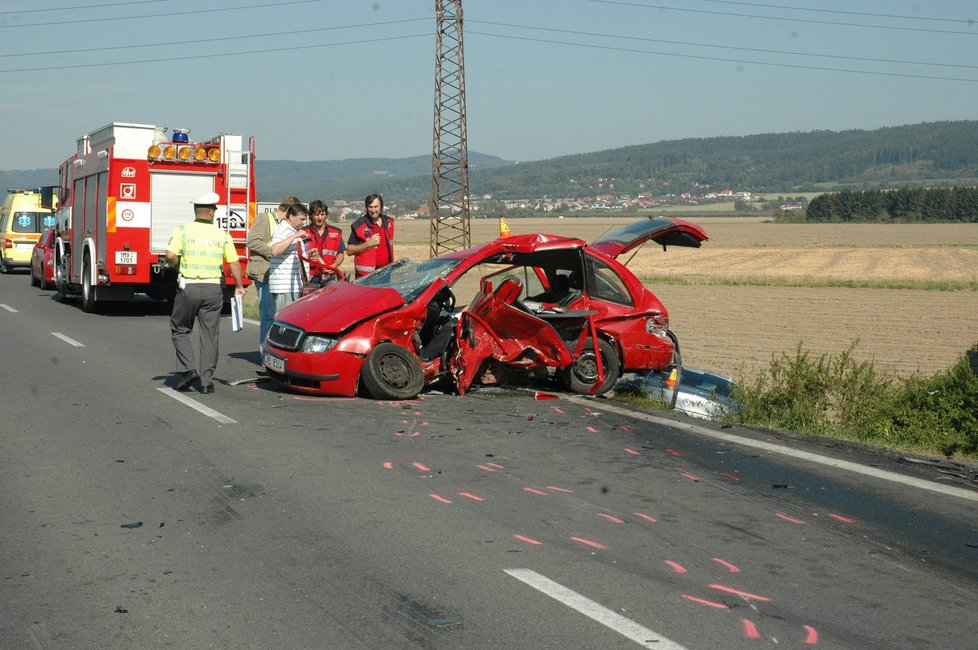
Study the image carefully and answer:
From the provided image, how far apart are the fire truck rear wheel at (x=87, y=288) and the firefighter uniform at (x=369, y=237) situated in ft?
31.0

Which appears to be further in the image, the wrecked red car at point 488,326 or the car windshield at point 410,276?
the car windshield at point 410,276

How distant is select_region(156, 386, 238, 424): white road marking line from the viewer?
944 cm

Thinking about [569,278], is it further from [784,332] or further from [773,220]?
[773,220]

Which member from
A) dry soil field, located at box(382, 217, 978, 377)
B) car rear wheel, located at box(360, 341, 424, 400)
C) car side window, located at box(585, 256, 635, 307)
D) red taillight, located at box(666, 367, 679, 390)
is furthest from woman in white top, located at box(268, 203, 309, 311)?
dry soil field, located at box(382, 217, 978, 377)

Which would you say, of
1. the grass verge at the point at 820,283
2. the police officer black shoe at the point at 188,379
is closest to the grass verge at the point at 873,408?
the police officer black shoe at the point at 188,379

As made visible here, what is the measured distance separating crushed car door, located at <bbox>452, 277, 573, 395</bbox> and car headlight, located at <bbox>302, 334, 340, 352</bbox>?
115cm

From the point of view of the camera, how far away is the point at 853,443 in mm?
8797

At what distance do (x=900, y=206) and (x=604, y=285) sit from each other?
125431mm

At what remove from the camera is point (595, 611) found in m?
4.80

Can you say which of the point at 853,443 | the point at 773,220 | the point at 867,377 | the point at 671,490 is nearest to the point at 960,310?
the point at 867,377

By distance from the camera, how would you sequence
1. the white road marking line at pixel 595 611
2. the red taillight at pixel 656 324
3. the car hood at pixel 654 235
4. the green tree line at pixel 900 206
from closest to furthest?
the white road marking line at pixel 595 611 < the red taillight at pixel 656 324 < the car hood at pixel 654 235 < the green tree line at pixel 900 206

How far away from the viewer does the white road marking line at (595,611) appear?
4457 millimetres

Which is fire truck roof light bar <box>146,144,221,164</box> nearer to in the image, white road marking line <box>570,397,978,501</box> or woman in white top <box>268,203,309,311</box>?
woman in white top <box>268,203,309,311</box>

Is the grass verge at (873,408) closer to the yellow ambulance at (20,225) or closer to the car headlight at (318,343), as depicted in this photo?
the car headlight at (318,343)
